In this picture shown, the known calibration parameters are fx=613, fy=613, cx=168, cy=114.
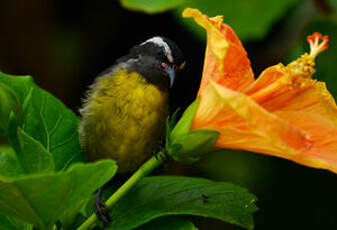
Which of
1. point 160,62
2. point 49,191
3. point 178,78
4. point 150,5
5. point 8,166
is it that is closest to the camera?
point 49,191

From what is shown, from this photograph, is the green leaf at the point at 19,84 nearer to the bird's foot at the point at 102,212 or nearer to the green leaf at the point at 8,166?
the green leaf at the point at 8,166

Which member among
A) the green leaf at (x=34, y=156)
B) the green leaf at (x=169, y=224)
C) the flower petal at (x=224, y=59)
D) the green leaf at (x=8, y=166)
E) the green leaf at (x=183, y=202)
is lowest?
the green leaf at (x=169, y=224)

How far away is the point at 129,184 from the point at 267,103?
335mm

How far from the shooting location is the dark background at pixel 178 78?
2479mm

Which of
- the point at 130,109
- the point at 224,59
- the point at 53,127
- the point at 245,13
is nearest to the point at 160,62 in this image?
the point at 130,109

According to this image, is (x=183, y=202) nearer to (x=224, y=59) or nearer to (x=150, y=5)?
(x=224, y=59)

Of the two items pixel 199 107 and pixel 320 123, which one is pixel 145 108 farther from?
pixel 320 123

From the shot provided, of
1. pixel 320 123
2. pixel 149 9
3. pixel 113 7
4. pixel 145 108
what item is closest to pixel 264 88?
pixel 320 123

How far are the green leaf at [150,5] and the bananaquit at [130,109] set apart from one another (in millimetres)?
305

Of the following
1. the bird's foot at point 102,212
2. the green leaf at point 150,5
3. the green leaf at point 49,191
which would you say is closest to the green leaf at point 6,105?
the green leaf at point 49,191

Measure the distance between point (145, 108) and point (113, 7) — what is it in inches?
45.0

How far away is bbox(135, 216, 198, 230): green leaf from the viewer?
140 cm

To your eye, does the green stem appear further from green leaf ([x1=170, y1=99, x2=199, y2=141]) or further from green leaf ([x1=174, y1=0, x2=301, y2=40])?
green leaf ([x1=174, y1=0, x2=301, y2=40])

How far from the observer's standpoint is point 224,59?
1.24m
